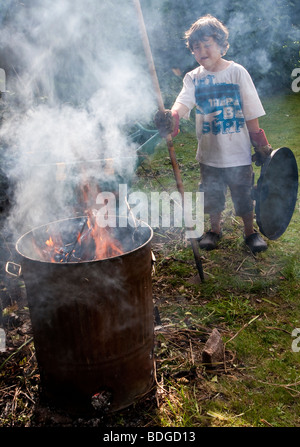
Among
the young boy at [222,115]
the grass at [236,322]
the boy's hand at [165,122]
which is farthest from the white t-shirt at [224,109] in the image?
the grass at [236,322]

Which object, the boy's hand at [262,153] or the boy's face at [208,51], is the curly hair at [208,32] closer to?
the boy's face at [208,51]

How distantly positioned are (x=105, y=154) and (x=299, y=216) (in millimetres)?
2730

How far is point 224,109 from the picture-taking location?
3.85m

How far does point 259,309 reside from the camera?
341cm

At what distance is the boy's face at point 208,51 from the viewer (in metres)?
3.59

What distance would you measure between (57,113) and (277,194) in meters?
2.89

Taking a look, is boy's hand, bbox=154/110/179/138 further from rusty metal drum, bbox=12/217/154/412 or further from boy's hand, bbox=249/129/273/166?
rusty metal drum, bbox=12/217/154/412

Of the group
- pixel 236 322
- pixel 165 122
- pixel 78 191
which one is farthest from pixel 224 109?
pixel 236 322

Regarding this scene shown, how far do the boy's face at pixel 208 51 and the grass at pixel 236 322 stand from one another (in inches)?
79.3

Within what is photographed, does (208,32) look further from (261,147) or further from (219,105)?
(261,147)

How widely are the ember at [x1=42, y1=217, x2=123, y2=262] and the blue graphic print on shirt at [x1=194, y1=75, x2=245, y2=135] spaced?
1.90 m

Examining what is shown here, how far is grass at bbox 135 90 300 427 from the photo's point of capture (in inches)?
94.7

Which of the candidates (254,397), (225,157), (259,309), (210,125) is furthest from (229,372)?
(210,125)

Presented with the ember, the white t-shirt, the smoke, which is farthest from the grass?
the smoke
